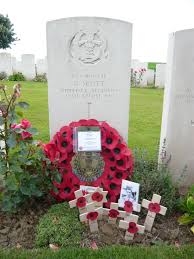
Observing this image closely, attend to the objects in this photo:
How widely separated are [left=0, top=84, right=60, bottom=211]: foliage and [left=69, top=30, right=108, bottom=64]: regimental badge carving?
903 mm

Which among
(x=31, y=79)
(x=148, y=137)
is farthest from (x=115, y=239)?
(x=31, y=79)

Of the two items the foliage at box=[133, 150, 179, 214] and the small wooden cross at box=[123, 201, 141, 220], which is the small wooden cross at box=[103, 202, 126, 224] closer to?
the small wooden cross at box=[123, 201, 141, 220]

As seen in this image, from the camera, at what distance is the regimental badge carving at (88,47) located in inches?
143

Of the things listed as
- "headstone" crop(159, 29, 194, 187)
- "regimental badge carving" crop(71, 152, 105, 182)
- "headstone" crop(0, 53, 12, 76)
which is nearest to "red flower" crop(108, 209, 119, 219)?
"regimental badge carving" crop(71, 152, 105, 182)

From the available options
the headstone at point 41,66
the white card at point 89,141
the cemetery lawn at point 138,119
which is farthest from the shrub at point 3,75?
the white card at point 89,141

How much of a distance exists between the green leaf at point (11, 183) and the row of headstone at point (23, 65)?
50.2 feet

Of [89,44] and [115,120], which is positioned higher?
[89,44]

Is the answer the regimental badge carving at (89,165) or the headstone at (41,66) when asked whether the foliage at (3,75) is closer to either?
the headstone at (41,66)

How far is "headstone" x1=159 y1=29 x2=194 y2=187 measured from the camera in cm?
380

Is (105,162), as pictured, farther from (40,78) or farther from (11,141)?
(40,78)

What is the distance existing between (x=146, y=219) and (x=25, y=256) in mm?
1111

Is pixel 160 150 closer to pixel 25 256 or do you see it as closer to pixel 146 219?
pixel 146 219

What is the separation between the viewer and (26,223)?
3191 mm

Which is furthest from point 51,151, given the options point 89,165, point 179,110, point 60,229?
point 179,110
